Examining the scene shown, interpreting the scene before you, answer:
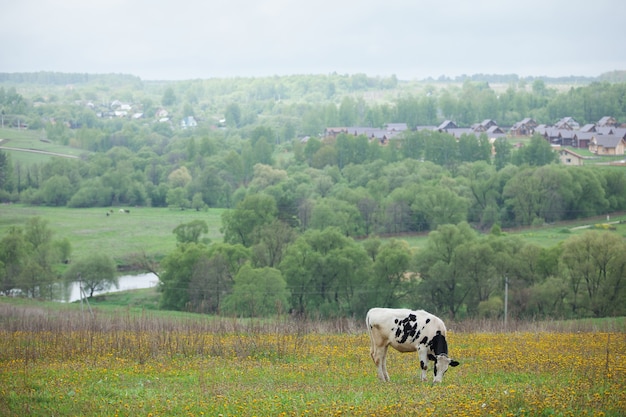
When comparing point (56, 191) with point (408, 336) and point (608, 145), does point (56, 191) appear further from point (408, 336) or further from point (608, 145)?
point (608, 145)

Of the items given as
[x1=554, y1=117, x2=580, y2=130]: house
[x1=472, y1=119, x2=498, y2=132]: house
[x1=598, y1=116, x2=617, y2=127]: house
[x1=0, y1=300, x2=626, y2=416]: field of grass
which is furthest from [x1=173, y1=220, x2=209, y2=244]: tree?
[x1=598, y1=116, x2=617, y2=127]: house

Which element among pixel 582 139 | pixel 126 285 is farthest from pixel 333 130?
pixel 126 285

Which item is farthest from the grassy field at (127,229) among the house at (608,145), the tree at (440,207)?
the house at (608,145)

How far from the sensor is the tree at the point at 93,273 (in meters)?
58.5

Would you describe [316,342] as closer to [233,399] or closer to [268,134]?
[233,399]

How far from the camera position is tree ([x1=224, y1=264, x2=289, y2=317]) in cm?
4791

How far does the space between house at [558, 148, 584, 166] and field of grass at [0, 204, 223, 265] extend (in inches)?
2243

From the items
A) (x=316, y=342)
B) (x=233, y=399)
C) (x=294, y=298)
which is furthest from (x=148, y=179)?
(x=233, y=399)

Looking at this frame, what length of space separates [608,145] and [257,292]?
9007 cm

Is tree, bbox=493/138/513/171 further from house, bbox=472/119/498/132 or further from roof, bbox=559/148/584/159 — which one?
house, bbox=472/119/498/132

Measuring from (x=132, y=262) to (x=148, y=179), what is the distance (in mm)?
41187

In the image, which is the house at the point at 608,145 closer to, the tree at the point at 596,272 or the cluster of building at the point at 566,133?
the cluster of building at the point at 566,133

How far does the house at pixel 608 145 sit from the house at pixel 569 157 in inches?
200

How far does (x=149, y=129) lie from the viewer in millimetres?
172500
